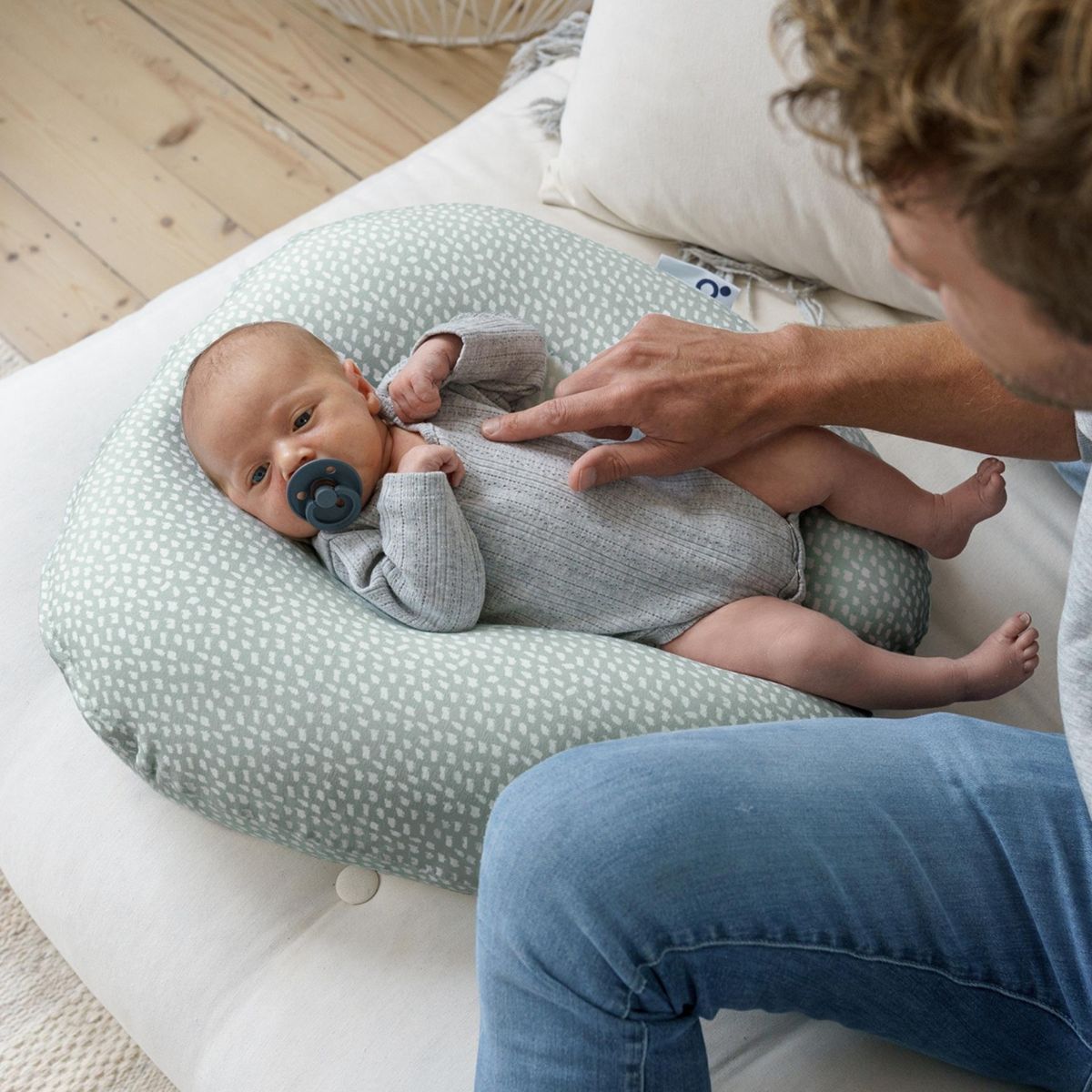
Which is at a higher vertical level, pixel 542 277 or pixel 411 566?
pixel 542 277

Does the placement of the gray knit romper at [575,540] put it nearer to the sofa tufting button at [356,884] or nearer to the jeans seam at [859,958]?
the sofa tufting button at [356,884]

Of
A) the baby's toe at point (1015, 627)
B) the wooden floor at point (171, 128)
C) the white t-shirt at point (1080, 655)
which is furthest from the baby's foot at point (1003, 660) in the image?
the wooden floor at point (171, 128)

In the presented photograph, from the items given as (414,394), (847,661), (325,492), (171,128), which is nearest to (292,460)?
(325,492)

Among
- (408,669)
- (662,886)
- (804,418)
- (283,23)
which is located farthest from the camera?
(283,23)

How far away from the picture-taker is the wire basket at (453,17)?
2.13 m

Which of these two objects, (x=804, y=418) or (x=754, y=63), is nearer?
(x=804, y=418)

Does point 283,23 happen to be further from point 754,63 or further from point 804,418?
point 804,418

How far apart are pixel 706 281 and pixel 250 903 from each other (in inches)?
35.3

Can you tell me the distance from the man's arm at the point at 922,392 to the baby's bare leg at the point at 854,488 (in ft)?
0.14

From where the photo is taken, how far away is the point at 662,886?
83cm

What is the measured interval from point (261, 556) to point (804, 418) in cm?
54

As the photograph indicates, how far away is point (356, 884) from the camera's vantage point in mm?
1125

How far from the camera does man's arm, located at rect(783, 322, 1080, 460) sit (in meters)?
1.13

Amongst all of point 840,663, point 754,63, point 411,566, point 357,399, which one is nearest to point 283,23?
point 754,63
